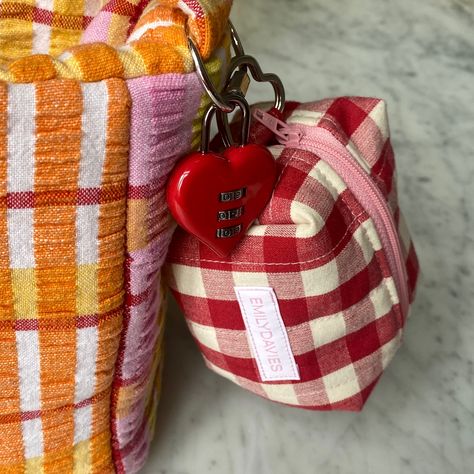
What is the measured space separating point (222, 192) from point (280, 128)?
83 mm

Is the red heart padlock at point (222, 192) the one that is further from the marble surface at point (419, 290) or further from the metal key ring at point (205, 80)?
the marble surface at point (419, 290)

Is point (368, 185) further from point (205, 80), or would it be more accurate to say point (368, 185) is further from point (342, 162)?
point (205, 80)

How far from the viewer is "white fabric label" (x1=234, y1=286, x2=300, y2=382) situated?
1.49ft

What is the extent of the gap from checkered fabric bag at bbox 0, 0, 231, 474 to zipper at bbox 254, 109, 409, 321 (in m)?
0.08

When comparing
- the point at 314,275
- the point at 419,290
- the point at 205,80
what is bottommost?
the point at 419,290

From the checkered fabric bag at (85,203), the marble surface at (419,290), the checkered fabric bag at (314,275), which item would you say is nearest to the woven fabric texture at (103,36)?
the checkered fabric bag at (85,203)

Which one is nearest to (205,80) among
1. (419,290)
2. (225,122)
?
(225,122)

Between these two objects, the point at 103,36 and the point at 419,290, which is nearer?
the point at 103,36

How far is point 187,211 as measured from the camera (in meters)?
0.40

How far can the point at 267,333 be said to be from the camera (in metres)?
0.47

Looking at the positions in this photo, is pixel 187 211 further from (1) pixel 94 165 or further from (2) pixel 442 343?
(2) pixel 442 343

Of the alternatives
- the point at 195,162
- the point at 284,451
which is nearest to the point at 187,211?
the point at 195,162

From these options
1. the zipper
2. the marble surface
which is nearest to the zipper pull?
the zipper

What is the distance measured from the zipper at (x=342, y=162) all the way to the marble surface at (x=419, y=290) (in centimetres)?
18
